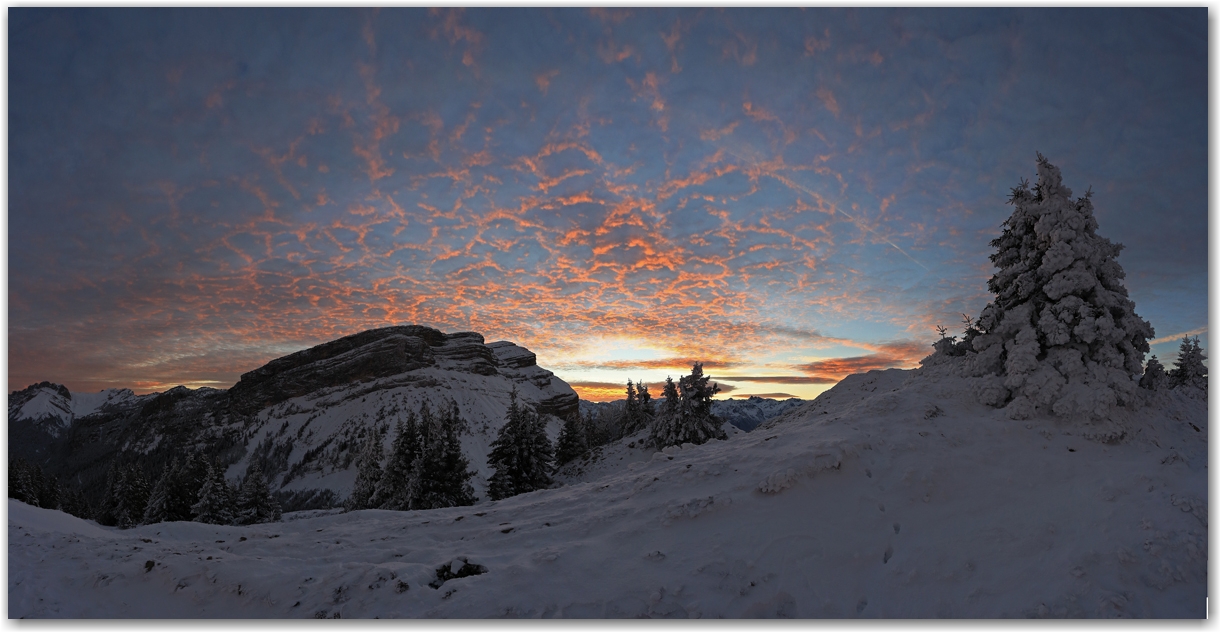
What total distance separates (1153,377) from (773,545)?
38.1 ft

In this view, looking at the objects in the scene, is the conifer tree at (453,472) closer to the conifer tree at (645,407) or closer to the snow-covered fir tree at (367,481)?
the snow-covered fir tree at (367,481)

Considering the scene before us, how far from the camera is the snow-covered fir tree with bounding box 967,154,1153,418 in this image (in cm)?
1141

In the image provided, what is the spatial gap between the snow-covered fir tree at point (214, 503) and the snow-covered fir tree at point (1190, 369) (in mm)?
45735

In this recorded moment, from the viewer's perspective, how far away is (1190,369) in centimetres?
1870

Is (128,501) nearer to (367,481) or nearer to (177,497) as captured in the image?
(177,497)

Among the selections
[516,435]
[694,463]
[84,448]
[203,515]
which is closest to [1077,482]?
[694,463]

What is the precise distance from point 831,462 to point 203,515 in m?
37.8

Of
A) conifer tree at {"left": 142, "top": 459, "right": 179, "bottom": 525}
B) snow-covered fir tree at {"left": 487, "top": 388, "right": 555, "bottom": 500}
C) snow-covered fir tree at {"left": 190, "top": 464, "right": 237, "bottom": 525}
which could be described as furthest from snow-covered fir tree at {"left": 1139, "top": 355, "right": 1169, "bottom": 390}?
conifer tree at {"left": 142, "top": 459, "right": 179, "bottom": 525}

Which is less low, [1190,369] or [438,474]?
[1190,369]

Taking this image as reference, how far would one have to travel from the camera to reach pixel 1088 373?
11523 mm

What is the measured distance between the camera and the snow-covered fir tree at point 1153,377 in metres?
11.8

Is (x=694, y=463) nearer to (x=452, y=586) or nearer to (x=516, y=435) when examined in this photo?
(x=452, y=586)

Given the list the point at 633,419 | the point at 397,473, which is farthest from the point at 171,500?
the point at 633,419

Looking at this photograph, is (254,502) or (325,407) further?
(325,407)
